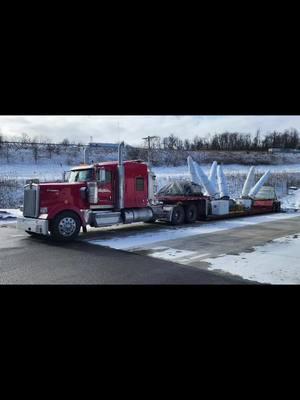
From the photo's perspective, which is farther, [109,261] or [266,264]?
[109,261]

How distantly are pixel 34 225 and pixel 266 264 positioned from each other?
6.28m

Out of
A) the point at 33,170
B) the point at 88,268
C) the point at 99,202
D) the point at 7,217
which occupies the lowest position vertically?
the point at 88,268

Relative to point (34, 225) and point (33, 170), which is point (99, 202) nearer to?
point (34, 225)

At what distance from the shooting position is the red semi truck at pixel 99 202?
9891 millimetres

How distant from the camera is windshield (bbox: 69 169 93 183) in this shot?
437 inches

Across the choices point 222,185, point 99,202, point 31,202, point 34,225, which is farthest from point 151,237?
point 222,185

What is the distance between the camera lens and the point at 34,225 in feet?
32.2

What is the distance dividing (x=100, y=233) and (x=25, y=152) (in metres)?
28.0

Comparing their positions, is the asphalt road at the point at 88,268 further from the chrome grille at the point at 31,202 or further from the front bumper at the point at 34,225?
the chrome grille at the point at 31,202

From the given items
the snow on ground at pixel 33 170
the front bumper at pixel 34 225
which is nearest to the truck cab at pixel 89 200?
the front bumper at pixel 34 225

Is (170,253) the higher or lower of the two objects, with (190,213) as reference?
lower

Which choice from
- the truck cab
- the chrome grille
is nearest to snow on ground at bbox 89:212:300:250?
the truck cab
